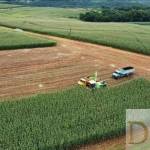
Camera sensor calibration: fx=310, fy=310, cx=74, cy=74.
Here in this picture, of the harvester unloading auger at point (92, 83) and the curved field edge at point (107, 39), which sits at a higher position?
the curved field edge at point (107, 39)

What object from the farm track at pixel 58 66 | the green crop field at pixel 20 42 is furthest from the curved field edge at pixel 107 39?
the green crop field at pixel 20 42

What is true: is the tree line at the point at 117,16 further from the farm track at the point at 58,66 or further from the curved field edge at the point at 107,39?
the farm track at the point at 58,66

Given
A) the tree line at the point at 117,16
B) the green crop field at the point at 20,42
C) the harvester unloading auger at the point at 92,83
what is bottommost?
the harvester unloading auger at the point at 92,83

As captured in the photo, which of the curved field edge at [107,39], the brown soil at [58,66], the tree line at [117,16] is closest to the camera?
the brown soil at [58,66]

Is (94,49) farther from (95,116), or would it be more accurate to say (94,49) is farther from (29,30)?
(95,116)

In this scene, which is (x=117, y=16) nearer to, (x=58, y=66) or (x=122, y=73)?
(x=58, y=66)

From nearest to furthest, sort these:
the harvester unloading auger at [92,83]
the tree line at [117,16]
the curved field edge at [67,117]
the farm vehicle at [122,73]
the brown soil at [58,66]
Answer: the curved field edge at [67,117], the harvester unloading auger at [92,83], the brown soil at [58,66], the farm vehicle at [122,73], the tree line at [117,16]

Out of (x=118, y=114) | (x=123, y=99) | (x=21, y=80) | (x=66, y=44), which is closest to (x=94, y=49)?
(x=66, y=44)

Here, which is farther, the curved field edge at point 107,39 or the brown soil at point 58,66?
the curved field edge at point 107,39
